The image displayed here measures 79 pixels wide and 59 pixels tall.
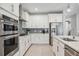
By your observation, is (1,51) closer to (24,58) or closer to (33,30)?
(24,58)

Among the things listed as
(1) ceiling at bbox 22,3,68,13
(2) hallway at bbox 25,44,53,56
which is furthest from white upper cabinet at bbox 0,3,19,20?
(1) ceiling at bbox 22,3,68,13

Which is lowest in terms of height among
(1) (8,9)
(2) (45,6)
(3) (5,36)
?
(3) (5,36)

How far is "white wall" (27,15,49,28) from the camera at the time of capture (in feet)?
24.8

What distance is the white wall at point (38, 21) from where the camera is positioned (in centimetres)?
757

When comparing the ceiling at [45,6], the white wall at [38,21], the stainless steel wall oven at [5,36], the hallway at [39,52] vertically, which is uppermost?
the ceiling at [45,6]

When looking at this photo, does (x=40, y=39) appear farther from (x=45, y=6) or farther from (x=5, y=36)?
(x=5, y=36)

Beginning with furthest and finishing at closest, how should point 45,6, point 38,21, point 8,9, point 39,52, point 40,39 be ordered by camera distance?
point 38,21, point 40,39, point 45,6, point 39,52, point 8,9

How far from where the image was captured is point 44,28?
7688mm

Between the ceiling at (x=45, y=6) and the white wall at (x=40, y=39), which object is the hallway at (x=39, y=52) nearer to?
the white wall at (x=40, y=39)

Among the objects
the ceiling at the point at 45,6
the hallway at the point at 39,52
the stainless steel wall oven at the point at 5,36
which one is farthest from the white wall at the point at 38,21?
the stainless steel wall oven at the point at 5,36

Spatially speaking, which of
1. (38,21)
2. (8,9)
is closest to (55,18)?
(38,21)

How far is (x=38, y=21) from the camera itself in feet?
25.0

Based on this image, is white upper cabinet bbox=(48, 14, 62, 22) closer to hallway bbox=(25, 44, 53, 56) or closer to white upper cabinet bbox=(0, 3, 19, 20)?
hallway bbox=(25, 44, 53, 56)

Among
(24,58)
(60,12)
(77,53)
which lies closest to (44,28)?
(60,12)
